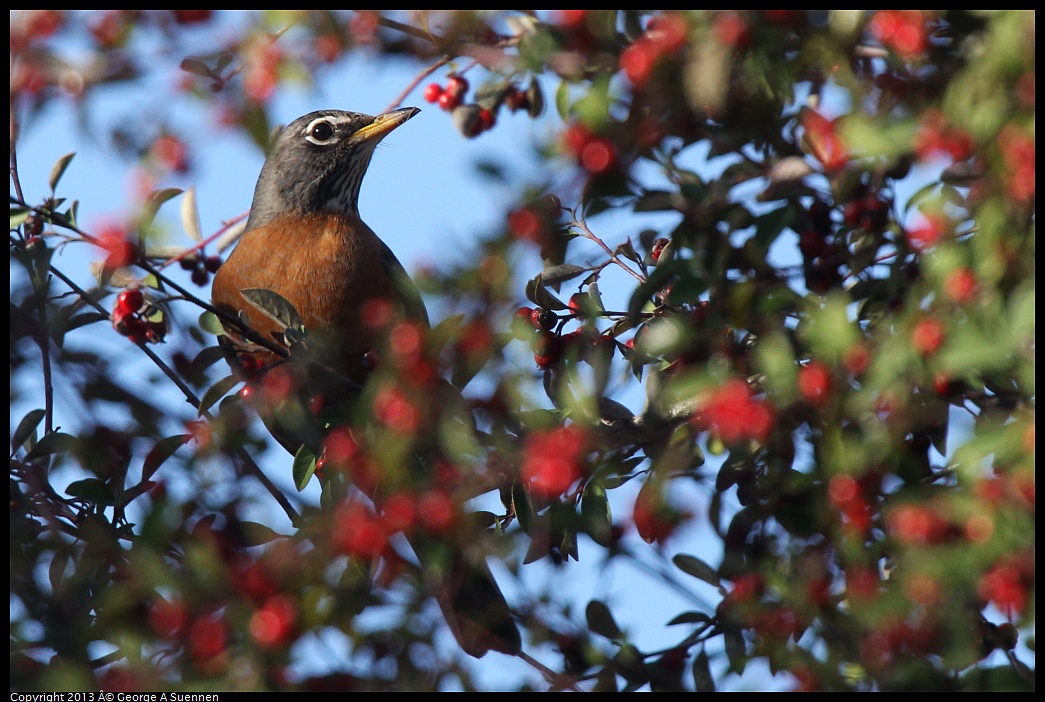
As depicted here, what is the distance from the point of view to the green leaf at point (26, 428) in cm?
313

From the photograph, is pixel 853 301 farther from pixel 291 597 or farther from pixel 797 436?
pixel 291 597

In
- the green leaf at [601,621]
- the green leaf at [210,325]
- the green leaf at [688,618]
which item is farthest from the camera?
the green leaf at [210,325]

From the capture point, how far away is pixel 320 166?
17.8 feet

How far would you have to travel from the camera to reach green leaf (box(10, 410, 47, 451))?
3.13m

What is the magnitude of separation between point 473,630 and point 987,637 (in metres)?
1.08

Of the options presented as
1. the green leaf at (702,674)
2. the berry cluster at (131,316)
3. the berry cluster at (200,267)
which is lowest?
the green leaf at (702,674)

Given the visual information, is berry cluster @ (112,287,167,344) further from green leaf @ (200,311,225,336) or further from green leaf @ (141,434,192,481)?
green leaf @ (141,434,192,481)

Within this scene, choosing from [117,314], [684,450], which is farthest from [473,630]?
[117,314]

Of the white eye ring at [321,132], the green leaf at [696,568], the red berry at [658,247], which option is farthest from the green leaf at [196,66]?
the white eye ring at [321,132]

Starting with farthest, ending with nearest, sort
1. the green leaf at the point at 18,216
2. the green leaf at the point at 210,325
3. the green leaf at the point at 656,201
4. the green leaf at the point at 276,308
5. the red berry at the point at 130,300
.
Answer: the green leaf at the point at 210,325 < the red berry at the point at 130,300 < the green leaf at the point at 18,216 < the green leaf at the point at 276,308 < the green leaf at the point at 656,201

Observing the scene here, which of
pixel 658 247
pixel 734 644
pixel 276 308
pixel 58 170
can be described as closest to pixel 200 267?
pixel 58 170

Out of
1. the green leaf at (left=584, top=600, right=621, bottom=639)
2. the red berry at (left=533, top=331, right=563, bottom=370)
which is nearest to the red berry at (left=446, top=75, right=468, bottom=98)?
the red berry at (left=533, top=331, right=563, bottom=370)

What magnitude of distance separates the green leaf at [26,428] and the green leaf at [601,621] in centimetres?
199

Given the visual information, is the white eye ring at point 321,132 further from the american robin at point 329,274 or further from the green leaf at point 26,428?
the green leaf at point 26,428
